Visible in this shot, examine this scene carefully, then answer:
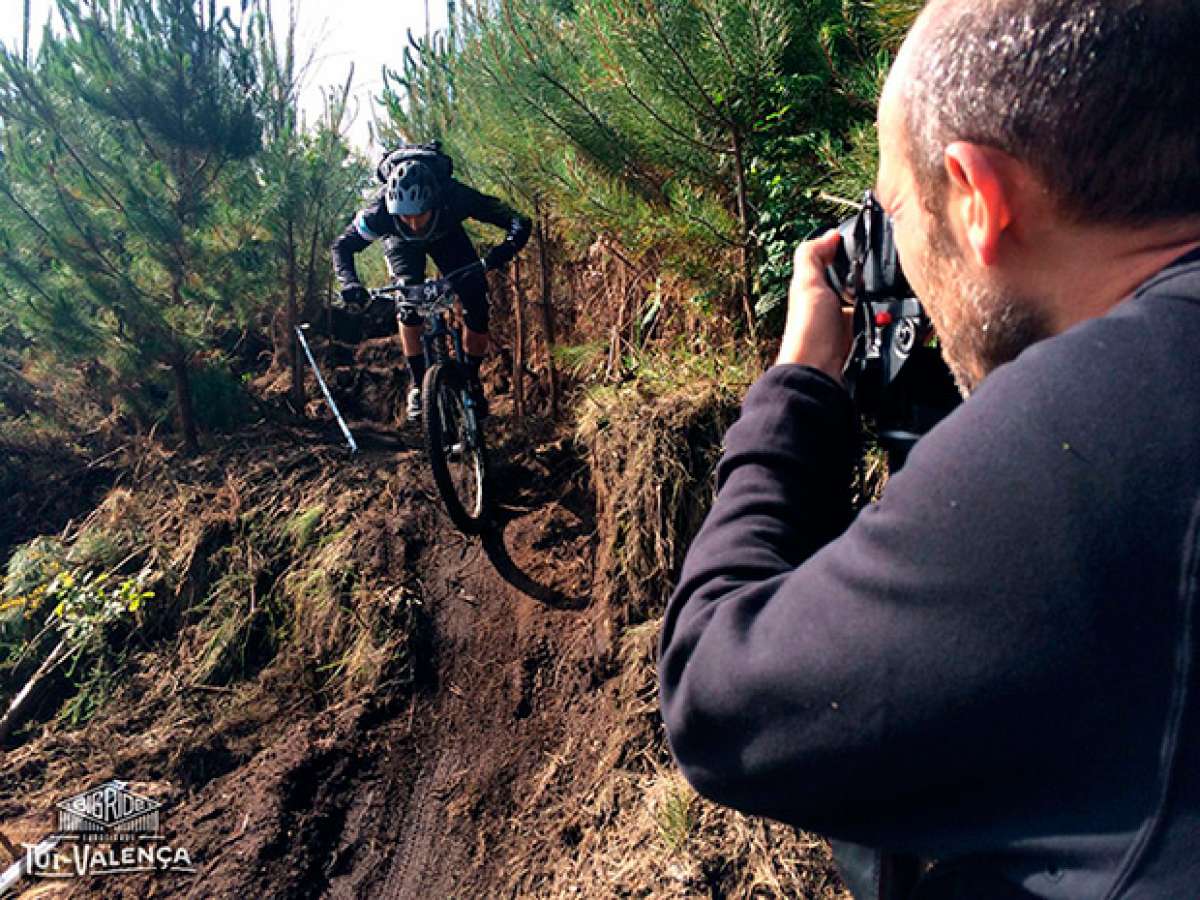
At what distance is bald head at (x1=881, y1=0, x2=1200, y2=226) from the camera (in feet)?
2.17

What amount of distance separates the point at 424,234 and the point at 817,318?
4.00m

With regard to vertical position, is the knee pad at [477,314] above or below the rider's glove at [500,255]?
below

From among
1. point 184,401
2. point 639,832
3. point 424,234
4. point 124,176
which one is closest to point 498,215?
point 424,234

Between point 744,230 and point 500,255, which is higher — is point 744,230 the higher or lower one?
the lower one

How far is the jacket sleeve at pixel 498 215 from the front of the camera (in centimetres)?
434

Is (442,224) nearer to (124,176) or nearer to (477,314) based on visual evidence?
(477,314)

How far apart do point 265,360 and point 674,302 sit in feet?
15.5

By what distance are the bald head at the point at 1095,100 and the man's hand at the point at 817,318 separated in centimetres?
34

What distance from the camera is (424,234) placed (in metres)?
4.65

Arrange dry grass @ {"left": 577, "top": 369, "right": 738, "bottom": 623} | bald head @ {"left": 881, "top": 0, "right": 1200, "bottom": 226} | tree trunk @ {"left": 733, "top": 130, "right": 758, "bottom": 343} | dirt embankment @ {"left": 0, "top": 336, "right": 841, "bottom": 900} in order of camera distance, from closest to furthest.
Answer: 1. bald head @ {"left": 881, "top": 0, "right": 1200, "bottom": 226}
2. dirt embankment @ {"left": 0, "top": 336, "right": 841, "bottom": 900}
3. tree trunk @ {"left": 733, "top": 130, "right": 758, "bottom": 343}
4. dry grass @ {"left": 577, "top": 369, "right": 738, "bottom": 623}

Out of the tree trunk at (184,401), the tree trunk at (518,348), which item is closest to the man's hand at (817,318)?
the tree trunk at (518,348)

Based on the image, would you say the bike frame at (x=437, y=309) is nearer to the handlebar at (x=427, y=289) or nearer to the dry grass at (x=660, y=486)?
the handlebar at (x=427, y=289)

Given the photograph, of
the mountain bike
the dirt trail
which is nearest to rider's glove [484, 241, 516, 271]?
the mountain bike

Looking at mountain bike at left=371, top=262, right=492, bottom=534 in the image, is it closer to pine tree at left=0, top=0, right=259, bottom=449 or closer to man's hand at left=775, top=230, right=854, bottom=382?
pine tree at left=0, top=0, right=259, bottom=449
